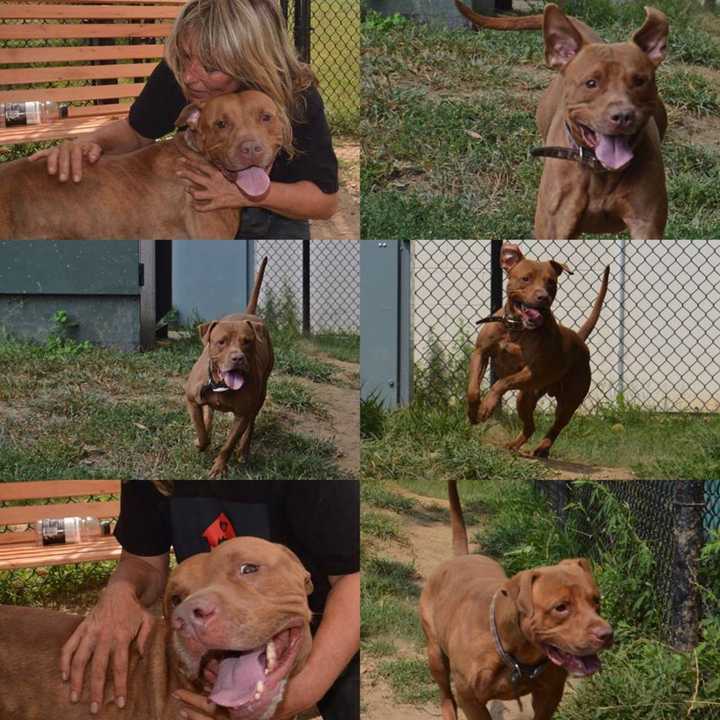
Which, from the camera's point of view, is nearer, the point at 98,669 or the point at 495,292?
the point at 98,669

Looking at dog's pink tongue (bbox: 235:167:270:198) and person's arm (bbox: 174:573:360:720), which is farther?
dog's pink tongue (bbox: 235:167:270:198)

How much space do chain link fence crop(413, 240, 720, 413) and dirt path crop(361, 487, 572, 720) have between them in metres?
0.55

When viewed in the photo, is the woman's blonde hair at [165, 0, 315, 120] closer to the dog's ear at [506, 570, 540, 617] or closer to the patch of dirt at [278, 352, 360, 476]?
the patch of dirt at [278, 352, 360, 476]

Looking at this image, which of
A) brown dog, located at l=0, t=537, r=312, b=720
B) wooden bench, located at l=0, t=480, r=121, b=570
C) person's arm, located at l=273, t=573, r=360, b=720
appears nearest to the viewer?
brown dog, located at l=0, t=537, r=312, b=720

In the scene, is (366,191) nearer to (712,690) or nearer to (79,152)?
(79,152)

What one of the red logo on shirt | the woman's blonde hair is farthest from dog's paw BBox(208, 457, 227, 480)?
the woman's blonde hair

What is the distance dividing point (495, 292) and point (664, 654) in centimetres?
168

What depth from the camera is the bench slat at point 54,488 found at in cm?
602

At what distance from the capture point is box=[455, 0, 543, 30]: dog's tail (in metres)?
5.59

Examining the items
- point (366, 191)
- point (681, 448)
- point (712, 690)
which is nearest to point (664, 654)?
point (712, 690)

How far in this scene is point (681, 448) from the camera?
5758 mm

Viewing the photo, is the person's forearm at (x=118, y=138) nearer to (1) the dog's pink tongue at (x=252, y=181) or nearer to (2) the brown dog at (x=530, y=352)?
(1) the dog's pink tongue at (x=252, y=181)

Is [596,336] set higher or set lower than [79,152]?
lower

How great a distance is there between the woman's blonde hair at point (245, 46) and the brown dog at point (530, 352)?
1115 mm
